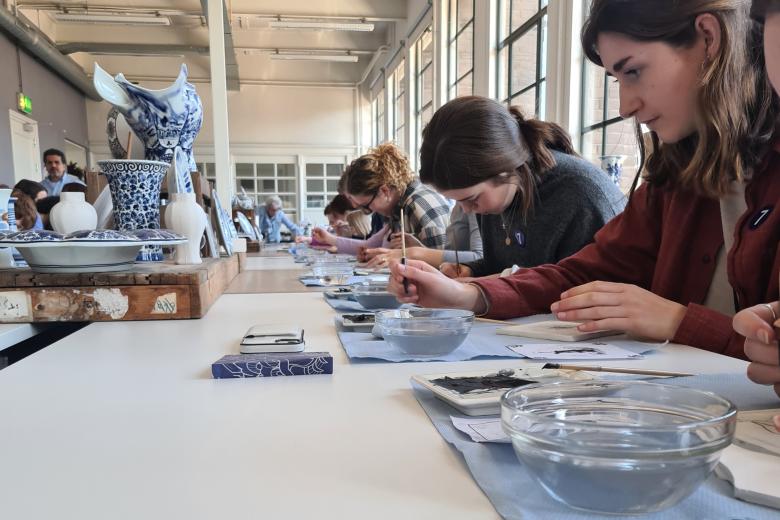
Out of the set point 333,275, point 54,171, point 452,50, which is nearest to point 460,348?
point 333,275

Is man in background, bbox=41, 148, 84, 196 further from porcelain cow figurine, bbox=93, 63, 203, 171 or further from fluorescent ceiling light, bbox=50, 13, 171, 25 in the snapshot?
porcelain cow figurine, bbox=93, 63, 203, 171

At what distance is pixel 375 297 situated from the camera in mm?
1102

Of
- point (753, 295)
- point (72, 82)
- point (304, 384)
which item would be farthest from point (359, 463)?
point (72, 82)

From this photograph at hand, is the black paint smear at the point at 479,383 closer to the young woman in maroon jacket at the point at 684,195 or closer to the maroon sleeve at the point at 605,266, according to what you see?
the young woman in maroon jacket at the point at 684,195

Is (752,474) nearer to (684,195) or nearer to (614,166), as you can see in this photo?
(684,195)

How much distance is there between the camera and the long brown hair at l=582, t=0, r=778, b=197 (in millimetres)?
845

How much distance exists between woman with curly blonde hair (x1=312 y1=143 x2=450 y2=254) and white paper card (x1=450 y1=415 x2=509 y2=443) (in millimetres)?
2048

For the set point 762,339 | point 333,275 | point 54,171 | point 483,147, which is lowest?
point 333,275

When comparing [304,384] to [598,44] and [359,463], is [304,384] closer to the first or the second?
[359,463]

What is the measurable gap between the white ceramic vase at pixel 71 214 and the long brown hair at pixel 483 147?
2.70 ft

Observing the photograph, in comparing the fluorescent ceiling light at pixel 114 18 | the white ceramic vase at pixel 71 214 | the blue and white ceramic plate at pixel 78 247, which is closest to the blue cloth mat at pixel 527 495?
the blue and white ceramic plate at pixel 78 247

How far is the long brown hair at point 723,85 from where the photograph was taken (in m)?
0.84

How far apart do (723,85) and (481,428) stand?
0.70 metres

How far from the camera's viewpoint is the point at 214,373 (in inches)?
25.6
